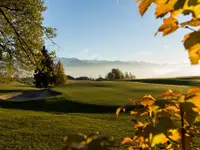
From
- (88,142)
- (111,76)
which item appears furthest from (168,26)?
(111,76)

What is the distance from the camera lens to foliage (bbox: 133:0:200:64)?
96cm

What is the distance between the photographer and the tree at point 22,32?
1307 centimetres

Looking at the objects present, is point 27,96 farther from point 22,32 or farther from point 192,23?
point 192,23

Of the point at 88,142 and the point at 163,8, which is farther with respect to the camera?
the point at 163,8

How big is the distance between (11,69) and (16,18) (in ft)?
9.40

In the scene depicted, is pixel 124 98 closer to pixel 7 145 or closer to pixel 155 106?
pixel 7 145

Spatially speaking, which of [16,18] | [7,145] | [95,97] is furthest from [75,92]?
[7,145]

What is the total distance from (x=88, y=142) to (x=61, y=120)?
13.4 meters

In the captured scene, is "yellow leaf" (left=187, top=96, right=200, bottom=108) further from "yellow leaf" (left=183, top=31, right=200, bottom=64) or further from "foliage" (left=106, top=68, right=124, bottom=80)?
"foliage" (left=106, top=68, right=124, bottom=80)

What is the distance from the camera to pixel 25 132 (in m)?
11.5

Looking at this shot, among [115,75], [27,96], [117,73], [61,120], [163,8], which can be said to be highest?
[117,73]

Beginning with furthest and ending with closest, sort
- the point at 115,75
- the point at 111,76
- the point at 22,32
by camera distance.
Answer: the point at 115,75 → the point at 111,76 → the point at 22,32

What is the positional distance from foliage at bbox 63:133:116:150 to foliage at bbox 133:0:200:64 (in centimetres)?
48

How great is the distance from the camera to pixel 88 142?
30.1 inches
